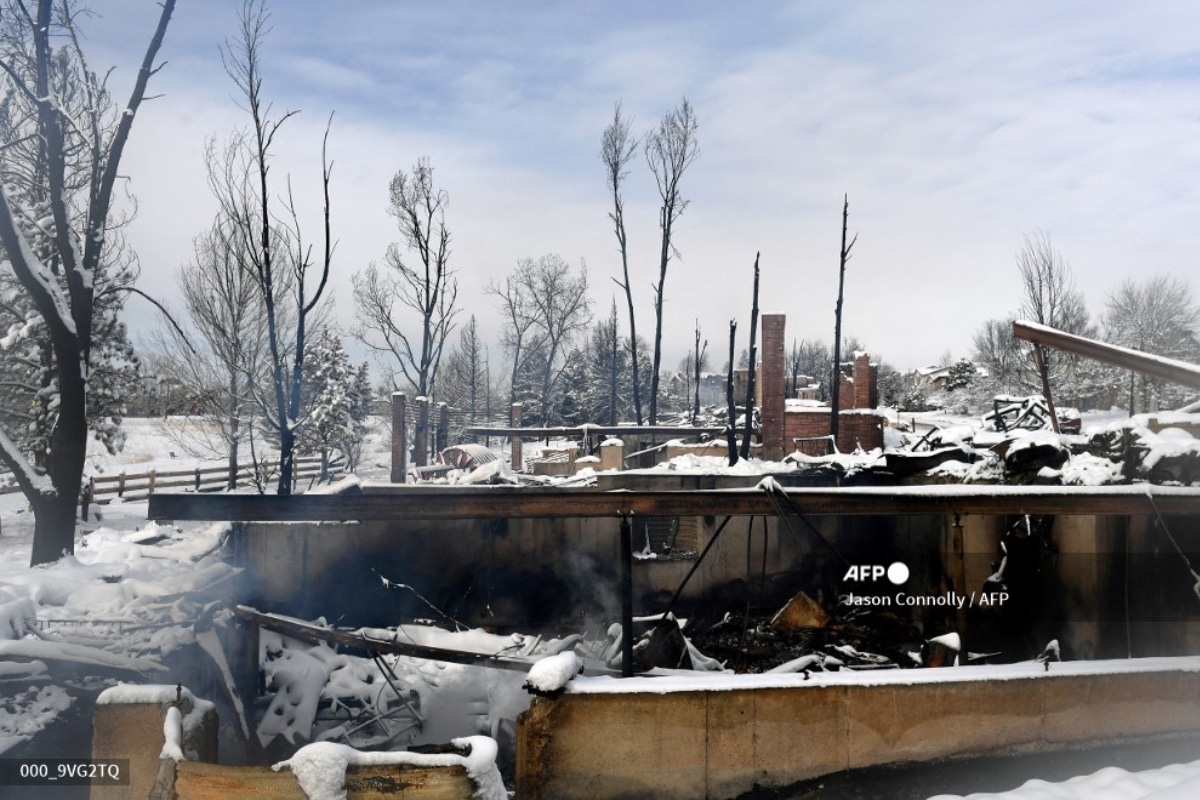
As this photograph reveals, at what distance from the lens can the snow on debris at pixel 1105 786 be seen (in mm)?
4020

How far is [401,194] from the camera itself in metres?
25.9

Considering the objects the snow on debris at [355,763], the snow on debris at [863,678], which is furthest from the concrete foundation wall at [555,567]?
the snow on debris at [355,763]

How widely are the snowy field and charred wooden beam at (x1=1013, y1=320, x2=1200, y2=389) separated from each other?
2.97 metres

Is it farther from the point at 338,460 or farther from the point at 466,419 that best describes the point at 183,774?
the point at 466,419

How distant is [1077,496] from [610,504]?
338 cm

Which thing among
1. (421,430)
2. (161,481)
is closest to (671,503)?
(421,430)

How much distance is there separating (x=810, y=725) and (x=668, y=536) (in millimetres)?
5164

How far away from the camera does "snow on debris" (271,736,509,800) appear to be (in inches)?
130

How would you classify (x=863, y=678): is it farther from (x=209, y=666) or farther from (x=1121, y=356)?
(x=209, y=666)

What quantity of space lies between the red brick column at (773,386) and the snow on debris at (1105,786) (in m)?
14.3

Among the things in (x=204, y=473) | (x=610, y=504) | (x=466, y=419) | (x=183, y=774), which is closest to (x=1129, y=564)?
(x=610, y=504)

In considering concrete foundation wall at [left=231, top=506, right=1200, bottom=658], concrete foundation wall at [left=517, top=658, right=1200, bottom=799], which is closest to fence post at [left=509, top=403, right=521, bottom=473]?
concrete foundation wall at [left=231, top=506, right=1200, bottom=658]

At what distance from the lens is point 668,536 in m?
9.48

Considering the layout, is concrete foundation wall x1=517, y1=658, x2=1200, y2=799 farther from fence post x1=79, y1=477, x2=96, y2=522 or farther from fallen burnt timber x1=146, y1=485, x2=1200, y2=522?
fence post x1=79, y1=477, x2=96, y2=522
